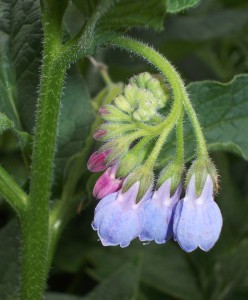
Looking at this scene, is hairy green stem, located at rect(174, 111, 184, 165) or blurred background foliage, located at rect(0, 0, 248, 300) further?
blurred background foliage, located at rect(0, 0, 248, 300)

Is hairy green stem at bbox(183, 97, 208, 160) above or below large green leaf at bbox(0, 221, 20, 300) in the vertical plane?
above

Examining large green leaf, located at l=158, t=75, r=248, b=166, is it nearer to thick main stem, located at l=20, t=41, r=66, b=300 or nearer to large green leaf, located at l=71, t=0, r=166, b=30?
thick main stem, located at l=20, t=41, r=66, b=300

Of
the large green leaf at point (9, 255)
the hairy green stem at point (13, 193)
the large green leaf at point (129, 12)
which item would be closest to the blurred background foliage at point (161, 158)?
the large green leaf at point (9, 255)

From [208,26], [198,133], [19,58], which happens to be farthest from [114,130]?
[208,26]

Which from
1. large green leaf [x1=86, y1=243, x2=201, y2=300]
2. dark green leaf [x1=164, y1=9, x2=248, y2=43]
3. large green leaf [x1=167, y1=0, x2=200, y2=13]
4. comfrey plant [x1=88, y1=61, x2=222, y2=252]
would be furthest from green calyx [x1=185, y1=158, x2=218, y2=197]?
dark green leaf [x1=164, y1=9, x2=248, y2=43]

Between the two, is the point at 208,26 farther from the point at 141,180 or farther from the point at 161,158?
the point at 141,180

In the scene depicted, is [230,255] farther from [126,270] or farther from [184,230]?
[184,230]
